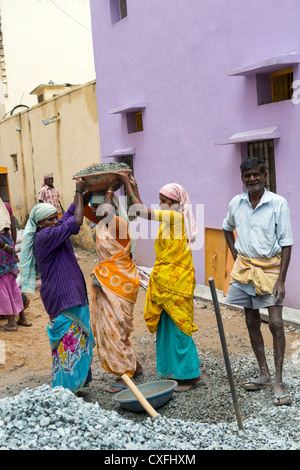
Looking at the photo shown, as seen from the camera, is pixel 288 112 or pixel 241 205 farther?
pixel 288 112

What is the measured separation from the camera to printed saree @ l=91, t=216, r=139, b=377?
4.46 metres

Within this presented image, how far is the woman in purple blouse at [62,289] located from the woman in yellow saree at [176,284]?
26.5 inches

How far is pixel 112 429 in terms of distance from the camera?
128 inches

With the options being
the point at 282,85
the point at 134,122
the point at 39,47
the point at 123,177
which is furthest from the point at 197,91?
the point at 39,47

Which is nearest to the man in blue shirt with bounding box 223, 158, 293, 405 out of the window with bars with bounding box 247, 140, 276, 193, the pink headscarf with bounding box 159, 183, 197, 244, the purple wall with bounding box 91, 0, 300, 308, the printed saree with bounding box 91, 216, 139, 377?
the pink headscarf with bounding box 159, 183, 197, 244

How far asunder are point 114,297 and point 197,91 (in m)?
4.40

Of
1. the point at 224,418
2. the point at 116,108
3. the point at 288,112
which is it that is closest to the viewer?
the point at 224,418

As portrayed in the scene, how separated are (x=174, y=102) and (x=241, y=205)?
455cm

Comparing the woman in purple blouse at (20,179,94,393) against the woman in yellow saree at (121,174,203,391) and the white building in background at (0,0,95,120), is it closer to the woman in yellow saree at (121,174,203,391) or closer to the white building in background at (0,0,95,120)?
the woman in yellow saree at (121,174,203,391)

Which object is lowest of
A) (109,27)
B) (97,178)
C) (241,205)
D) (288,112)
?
(241,205)

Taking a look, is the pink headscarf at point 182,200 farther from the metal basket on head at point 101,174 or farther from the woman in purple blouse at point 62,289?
the woman in purple blouse at point 62,289

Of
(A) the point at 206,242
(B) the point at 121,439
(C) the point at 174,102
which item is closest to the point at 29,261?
(B) the point at 121,439

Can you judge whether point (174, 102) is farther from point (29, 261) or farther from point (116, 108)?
point (29, 261)

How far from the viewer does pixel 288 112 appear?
618 cm
